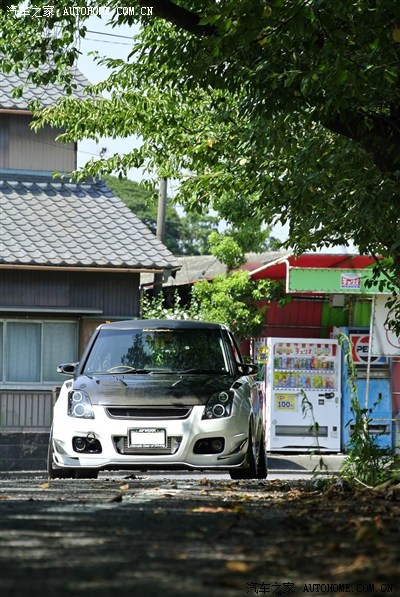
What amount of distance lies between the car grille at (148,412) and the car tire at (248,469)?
79 cm

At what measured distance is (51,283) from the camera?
2783 centimetres

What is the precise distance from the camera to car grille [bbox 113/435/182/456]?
14094 millimetres

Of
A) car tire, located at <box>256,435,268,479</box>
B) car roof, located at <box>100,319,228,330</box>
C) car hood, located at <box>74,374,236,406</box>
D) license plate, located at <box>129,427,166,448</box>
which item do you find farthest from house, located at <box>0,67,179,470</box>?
license plate, located at <box>129,427,166,448</box>

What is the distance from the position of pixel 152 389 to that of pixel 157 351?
3.55 feet

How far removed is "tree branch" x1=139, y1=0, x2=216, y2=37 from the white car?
13.2 ft

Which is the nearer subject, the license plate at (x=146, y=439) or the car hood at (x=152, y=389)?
the license plate at (x=146, y=439)

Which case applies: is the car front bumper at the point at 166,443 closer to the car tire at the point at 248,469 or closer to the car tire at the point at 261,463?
the car tire at the point at 248,469

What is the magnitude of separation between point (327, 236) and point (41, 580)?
12.5 metres

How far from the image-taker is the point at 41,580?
5.38 m

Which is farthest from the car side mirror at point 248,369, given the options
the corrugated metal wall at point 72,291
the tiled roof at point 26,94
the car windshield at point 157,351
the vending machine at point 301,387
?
the tiled roof at point 26,94

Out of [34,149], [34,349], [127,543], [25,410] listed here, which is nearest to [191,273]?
[34,149]

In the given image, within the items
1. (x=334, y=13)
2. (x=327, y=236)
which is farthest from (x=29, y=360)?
(x=334, y=13)

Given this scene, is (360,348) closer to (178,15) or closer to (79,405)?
(79,405)

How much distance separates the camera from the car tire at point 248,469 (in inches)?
570
